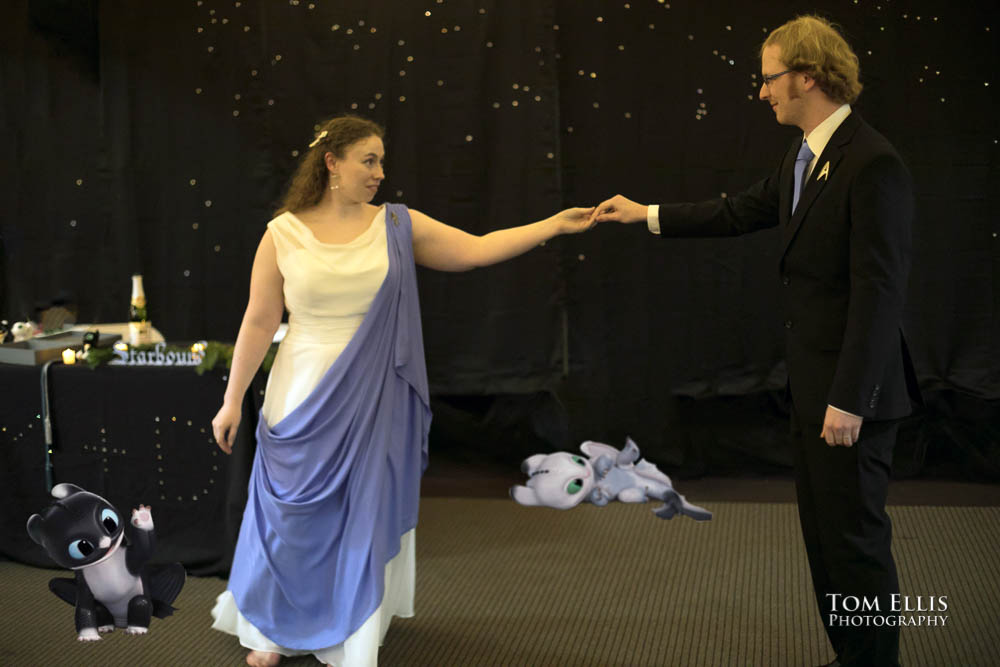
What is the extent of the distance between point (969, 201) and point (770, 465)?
57.3 inches

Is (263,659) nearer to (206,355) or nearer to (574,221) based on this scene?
(206,355)

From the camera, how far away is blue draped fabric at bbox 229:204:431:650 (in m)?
2.73

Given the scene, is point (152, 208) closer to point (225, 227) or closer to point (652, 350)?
point (225, 227)

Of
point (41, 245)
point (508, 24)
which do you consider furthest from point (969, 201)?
point (41, 245)

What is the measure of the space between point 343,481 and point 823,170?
4.74ft

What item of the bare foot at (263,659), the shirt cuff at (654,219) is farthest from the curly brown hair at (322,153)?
the bare foot at (263,659)

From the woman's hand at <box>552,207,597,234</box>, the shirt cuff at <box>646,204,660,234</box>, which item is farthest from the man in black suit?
the woman's hand at <box>552,207,597,234</box>

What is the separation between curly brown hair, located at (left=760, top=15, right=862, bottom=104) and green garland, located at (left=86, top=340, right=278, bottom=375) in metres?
1.80

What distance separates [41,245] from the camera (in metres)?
4.94

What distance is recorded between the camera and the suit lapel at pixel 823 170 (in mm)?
2350

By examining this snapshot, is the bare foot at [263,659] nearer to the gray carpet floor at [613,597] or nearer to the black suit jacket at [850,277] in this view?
the gray carpet floor at [613,597]

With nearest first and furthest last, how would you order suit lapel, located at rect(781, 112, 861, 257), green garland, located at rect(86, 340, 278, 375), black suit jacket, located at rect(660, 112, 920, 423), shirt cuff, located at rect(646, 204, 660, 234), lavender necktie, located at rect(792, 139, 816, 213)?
black suit jacket, located at rect(660, 112, 920, 423) → suit lapel, located at rect(781, 112, 861, 257) → lavender necktie, located at rect(792, 139, 816, 213) → shirt cuff, located at rect(646, 204, 660, 234) → green garland, located at rect(86, 340, 278, 375)

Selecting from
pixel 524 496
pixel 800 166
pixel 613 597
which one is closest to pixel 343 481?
pixel 613 597

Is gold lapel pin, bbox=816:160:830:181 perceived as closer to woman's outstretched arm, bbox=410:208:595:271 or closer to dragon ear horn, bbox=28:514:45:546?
woman's outstretched arm, bbox=410:208:595:271
